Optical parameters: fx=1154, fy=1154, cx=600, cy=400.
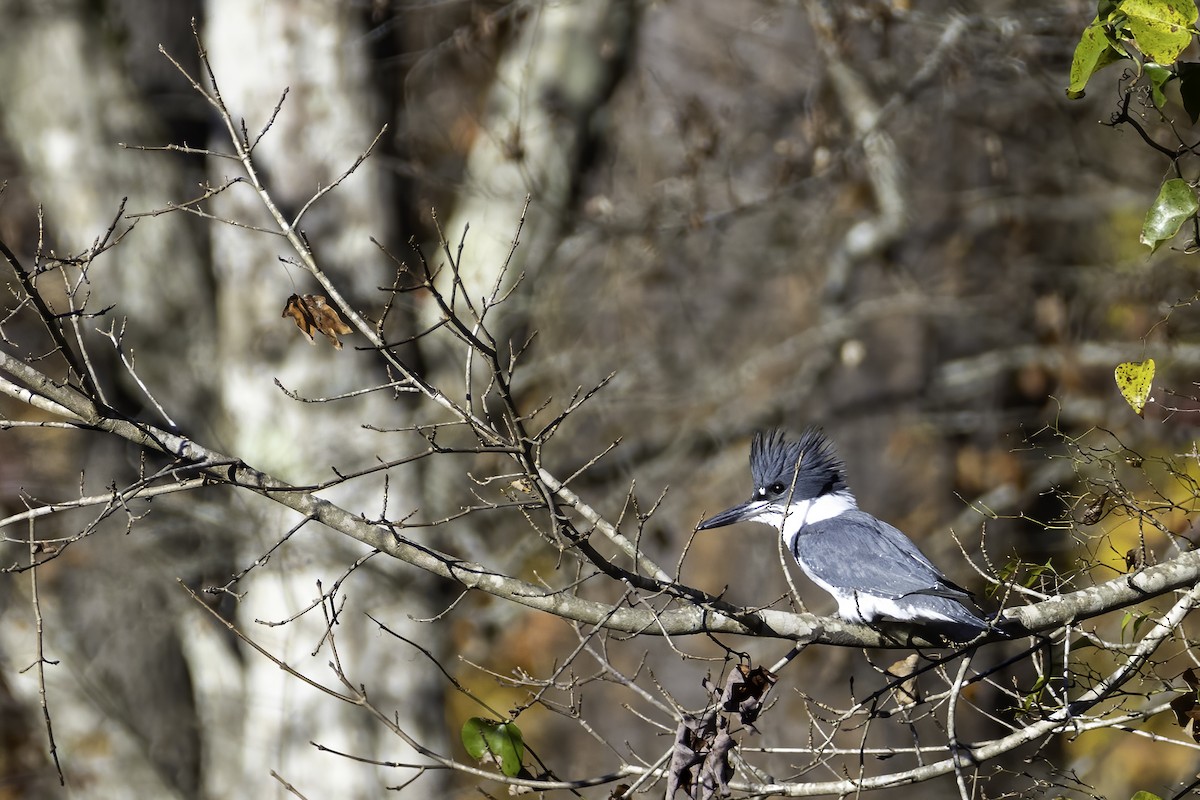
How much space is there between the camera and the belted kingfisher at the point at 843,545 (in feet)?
9.24

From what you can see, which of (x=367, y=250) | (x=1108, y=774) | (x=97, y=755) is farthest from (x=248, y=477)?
(x=1108, y=774)

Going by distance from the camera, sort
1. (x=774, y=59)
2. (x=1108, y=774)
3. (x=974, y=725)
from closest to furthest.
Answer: (x=974, y=725), (x=774, y=59), (x=1108, y=774)

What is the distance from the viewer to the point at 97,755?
577cm

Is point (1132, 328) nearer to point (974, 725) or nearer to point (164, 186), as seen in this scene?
point (974, 725)

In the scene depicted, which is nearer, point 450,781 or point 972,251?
point 450,781

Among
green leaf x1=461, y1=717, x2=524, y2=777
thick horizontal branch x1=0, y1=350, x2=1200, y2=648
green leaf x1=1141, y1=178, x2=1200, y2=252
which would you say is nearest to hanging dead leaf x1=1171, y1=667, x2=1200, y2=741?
thick horizontal branch x1=0, y1=350, x2=1200, y2=648

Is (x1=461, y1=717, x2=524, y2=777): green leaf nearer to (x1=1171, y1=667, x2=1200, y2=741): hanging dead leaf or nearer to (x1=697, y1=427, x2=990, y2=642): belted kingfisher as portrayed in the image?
(x1=697, y1=427, x2=990, y2=642): belted kingfisher

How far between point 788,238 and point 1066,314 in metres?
1.73

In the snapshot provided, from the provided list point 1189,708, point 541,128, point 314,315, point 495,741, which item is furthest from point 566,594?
point 541,128

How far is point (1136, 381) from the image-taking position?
2.10 m

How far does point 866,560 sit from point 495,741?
4.09 feet

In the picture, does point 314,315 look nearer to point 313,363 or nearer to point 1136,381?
point 1136,381

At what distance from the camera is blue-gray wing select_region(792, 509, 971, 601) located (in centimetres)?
290

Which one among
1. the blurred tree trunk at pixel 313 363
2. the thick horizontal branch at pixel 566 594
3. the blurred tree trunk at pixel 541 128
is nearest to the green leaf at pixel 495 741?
the thick horizontal branch at pixel 566 594
